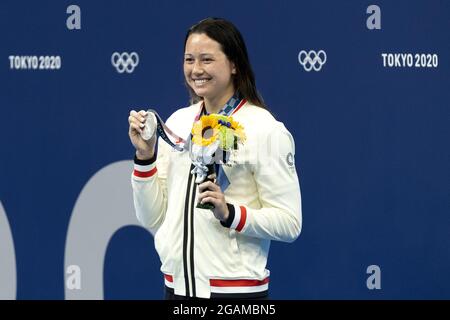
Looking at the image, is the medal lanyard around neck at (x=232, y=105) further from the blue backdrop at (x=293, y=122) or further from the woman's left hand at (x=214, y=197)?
the blue backdrop at (x=293, y=122)

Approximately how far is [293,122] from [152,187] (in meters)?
1.54

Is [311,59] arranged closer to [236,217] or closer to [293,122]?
[293,122]

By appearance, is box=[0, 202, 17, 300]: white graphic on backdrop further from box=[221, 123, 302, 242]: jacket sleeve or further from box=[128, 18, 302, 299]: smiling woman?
box=[221, 123, 302, 242]: jacket sleeve

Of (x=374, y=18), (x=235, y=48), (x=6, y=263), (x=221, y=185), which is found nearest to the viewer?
(x=221, y=185)

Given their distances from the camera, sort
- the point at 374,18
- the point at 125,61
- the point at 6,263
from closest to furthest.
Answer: the point at 374,18, the point at 125,61, the point at 6,263

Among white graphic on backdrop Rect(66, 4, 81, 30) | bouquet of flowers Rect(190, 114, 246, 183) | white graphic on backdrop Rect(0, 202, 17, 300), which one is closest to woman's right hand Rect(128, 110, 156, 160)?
bouquet of flowers Rect(190, 114, 246, 183)

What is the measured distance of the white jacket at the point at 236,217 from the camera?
11.2 ft

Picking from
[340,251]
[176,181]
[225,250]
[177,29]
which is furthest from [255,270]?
[177,29]

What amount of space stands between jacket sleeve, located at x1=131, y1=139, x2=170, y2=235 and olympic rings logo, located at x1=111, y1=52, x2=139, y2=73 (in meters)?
1.41

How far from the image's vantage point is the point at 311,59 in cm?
490

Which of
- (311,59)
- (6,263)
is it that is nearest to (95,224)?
(6,263)

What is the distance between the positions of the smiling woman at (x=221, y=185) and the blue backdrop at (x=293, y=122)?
1.37 m

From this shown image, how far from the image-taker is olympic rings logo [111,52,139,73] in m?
5.00

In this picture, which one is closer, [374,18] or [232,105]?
[232,105]
